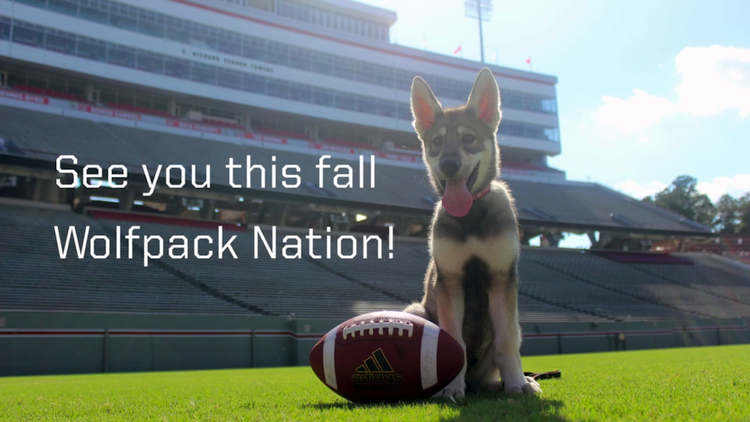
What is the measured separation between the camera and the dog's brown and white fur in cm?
381

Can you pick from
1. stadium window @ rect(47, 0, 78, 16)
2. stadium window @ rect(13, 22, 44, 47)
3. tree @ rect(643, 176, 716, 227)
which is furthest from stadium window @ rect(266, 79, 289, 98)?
tree @ rect(643, 176, 716, 227)

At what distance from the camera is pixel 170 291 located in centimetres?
1761

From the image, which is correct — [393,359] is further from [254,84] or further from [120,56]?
[254,84]

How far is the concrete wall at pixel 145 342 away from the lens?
12742 mm

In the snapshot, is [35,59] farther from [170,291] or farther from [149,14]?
[170,291]

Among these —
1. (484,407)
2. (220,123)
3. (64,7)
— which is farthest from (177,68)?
(484,407)

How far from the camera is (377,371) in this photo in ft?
11.4

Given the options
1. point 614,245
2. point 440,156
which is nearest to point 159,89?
point 614,245

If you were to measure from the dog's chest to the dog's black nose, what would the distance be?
46cm

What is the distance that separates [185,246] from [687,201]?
233ft

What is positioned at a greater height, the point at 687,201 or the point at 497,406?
the point at 687,201

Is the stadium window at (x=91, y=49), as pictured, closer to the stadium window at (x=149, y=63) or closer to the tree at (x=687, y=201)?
the stadium window at (x=149, y=63)

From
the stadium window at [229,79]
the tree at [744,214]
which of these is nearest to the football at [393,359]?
the stadium window at [229,79]

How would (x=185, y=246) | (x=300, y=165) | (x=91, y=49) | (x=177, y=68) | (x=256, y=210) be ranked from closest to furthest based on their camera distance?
(x=185, y=246) → (x=256, y=210) → (x=91, y=49) → (x=300, y=165) → (x=177, y=68)
